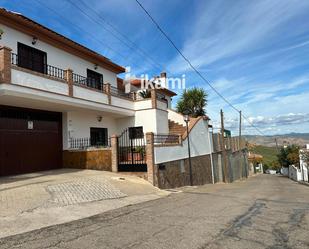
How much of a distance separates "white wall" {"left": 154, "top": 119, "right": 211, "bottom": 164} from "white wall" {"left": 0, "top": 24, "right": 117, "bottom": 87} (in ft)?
24.6

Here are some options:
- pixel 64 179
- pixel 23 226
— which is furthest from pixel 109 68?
pixel 23 226

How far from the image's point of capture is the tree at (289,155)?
44.3 m

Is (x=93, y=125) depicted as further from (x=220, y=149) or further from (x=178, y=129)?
(x=220, y=149)

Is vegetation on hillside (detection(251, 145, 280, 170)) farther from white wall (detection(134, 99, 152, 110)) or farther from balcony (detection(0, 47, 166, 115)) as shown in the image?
balcony (detection(0, 47, 166, 115))

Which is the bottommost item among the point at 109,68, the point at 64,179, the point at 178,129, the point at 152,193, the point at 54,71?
the point at 152,193

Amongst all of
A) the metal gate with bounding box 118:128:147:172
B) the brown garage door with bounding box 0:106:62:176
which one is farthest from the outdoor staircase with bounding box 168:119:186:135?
the brown garage door with bounding box 0:106:62:176

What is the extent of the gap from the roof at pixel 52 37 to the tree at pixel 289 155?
34083 mm

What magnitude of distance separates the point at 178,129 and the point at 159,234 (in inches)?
690

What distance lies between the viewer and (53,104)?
14.4 metres

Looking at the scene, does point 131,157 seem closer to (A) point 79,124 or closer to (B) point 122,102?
(A) point 79,124

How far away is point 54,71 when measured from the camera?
635 inches

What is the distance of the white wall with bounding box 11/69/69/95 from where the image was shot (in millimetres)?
11766

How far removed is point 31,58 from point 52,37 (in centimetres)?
178

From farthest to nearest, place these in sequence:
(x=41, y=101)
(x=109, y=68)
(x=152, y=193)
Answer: (x=109, y=68) < (x=41, y=101) < (x=152, y=193)
